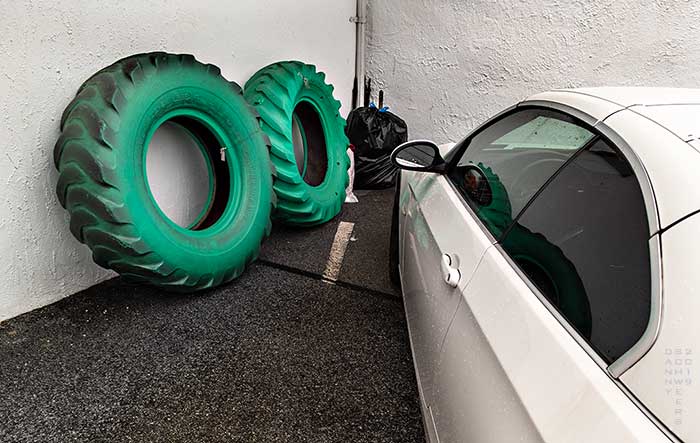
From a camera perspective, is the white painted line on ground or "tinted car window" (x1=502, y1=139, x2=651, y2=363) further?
the white painted line on ground

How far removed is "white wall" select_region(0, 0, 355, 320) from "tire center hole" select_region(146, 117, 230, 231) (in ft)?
1.46

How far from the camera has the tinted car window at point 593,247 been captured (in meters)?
0.63

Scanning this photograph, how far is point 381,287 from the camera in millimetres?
2254

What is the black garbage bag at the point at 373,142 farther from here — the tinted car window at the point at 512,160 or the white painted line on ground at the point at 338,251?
the tinted car window at the point at 512,160

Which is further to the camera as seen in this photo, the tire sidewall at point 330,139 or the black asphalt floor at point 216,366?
the tire sidewall at point 330,139

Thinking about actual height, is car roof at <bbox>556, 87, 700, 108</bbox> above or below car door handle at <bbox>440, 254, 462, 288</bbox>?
above

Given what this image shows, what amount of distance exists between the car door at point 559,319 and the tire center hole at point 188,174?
1806mm

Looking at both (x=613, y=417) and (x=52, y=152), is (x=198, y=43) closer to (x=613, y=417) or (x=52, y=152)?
(x=52, y=152)

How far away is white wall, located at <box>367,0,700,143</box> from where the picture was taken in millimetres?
3275

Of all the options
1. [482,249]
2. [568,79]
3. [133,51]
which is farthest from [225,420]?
[568,79]

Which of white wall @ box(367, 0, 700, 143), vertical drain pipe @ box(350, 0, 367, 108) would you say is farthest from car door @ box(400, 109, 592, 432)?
vertical drain pipe @ box(350, 0, 367, 108)

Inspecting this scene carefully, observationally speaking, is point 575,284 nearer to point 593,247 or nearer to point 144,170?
→ point 593,247

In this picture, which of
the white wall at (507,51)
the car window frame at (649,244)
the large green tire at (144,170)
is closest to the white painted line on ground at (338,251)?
the large green tire at (144,170)

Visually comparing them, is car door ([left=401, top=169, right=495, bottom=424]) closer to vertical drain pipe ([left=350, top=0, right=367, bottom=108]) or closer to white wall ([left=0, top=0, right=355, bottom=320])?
white wall ([left=0, top=0, right=355, bottom=320])
